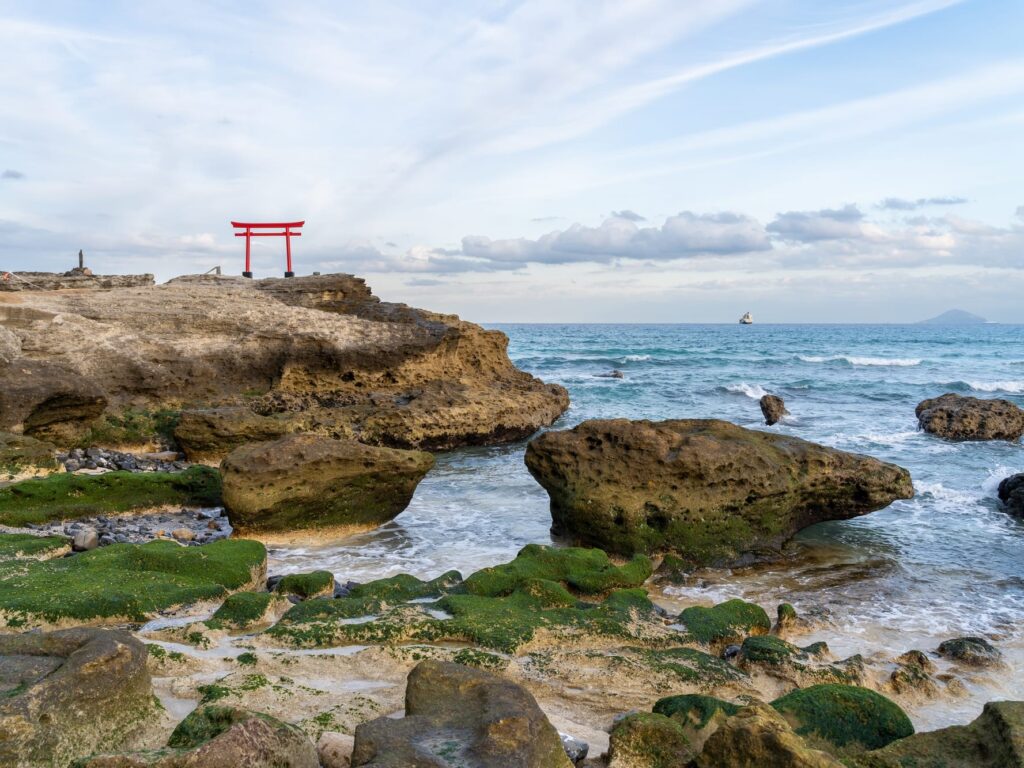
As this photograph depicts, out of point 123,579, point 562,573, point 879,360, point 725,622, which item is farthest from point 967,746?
point 879,360

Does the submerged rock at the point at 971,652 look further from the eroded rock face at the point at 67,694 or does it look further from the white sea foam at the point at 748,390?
the white sea foam at the point at 748,390

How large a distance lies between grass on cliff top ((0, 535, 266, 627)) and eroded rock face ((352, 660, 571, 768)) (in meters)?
4.29

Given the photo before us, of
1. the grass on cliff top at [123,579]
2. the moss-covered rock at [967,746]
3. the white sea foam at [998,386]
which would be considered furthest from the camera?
the white sea foam at [998,386]

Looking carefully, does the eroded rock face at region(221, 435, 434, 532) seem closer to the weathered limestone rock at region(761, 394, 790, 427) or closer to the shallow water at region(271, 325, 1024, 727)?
the shallow water at region(271, 325, 1024, 727)

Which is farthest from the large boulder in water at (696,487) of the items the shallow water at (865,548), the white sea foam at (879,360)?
the white sea foam at (879,360)

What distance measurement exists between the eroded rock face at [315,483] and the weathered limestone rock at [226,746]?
8.05 meters

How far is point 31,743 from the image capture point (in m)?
4.25

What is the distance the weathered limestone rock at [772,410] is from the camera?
1122 inches

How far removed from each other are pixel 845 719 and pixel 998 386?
42.9 meters

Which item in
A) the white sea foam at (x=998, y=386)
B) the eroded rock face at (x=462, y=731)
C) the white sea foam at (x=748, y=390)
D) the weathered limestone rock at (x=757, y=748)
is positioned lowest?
the white sea foam at (x=748, y=390)

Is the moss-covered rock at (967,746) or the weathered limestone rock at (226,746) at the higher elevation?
the weathered limestone rock at (226,746)

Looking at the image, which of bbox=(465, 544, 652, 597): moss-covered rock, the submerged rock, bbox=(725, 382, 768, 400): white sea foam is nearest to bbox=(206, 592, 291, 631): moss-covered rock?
bbox=(465, 544, 652, 597): moss-covered rock

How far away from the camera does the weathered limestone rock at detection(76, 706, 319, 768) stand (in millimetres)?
3918

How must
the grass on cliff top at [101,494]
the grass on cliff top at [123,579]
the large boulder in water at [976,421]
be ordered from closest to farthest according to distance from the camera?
the grass on cliff top at [123,579] → the grass on cliff top at [101,494] → the large boulder in water at [976,421]
